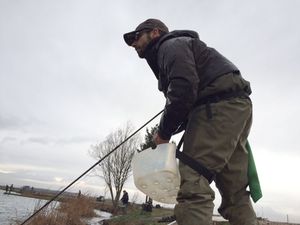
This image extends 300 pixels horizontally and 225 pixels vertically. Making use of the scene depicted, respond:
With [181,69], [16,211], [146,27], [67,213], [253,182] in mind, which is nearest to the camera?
[181,69]

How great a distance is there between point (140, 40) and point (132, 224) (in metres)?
12.2

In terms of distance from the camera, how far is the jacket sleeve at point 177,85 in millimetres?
2529

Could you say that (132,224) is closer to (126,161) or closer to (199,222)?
(199,222)

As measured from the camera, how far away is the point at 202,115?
264 cm

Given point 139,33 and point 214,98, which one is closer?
point 214,98

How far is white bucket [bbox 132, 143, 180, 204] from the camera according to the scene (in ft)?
8.77

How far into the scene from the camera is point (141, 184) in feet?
9.37

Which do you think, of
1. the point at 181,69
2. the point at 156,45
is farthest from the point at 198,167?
the point at 156,45

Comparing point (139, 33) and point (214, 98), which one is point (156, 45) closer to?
point (139, 33)

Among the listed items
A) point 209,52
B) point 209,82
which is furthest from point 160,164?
point 209,52

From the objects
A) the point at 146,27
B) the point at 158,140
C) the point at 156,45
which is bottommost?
the point at 158,140

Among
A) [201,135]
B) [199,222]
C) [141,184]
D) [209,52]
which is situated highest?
[209,52]

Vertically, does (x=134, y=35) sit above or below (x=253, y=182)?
above

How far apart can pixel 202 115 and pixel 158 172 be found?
0.55 m
